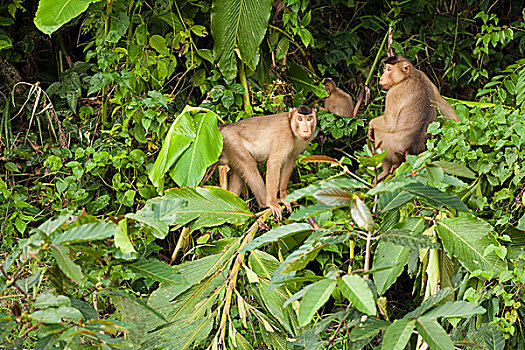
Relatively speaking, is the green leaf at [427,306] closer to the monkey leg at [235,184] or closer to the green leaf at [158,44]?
the monkey leg at [235,184]

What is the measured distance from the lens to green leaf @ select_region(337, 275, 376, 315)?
1.44 m

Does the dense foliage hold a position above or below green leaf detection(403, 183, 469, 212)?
below

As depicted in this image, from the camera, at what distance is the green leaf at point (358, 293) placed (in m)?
1.44

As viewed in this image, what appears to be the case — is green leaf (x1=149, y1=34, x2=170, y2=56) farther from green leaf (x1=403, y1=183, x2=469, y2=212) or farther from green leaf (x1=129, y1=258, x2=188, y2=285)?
green leaf (x1=403, y1=183, x2=469, y2=212)

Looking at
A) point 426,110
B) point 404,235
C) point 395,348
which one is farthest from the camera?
point 426,110

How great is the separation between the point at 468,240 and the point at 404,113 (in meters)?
1.21

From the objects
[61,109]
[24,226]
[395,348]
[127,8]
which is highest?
[127,8]

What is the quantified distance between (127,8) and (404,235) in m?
2.53

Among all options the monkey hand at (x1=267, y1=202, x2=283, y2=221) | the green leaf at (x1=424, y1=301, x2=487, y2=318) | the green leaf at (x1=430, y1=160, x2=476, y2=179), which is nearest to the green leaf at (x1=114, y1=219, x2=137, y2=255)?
the green leaf at (x1=424, y1=301, x2=487, y2=318)

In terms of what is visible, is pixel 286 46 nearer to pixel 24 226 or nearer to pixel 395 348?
pixel 24 226

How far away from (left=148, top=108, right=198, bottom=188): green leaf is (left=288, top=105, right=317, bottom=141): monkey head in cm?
55

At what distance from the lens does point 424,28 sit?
14.7 feet

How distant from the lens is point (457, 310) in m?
1.59

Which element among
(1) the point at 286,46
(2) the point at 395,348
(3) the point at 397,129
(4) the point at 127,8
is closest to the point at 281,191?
(3) the point at 397,129
